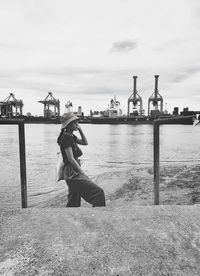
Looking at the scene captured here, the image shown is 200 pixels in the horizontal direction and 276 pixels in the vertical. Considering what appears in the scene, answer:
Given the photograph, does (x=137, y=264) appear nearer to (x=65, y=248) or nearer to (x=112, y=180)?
(x=65, y=248)

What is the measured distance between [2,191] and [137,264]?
6110 mm

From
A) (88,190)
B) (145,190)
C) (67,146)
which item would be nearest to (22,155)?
(67,146)

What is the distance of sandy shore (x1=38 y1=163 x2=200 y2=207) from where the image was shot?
525 cm

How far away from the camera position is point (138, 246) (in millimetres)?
1617

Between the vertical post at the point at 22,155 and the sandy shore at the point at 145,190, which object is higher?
the vertical post at the point at 22,155

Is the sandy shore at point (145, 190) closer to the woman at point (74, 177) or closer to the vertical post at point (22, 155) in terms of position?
the woman at point (74, 177)

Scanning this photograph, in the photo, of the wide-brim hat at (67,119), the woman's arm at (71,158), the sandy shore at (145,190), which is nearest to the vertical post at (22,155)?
the woman's arm at (71,158)

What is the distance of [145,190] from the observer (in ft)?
20.2

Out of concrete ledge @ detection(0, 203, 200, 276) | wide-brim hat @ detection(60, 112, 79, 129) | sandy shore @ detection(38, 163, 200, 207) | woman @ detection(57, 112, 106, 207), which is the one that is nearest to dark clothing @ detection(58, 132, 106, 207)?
woman @ detection(57, 112, 106, 207)

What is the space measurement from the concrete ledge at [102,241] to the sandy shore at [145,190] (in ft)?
10.2

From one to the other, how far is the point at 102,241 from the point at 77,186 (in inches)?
66.3

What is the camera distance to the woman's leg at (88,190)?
3.26 m

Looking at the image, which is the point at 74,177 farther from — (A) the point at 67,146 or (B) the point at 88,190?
(A) the point at 67,146

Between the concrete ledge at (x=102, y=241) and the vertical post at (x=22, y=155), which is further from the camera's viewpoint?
the vertical post at (x=22, y=155)
